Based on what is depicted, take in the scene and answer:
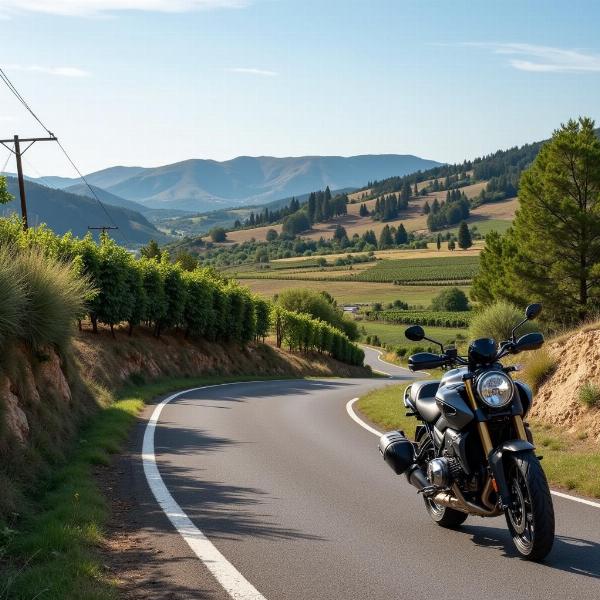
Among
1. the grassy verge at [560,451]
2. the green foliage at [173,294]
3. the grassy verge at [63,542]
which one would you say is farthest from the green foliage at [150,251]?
the grassy verge at [63,542]

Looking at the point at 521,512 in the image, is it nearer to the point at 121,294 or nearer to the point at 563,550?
the point at 563,550

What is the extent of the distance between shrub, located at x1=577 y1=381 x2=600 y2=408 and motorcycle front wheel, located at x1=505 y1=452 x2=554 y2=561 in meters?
8.26

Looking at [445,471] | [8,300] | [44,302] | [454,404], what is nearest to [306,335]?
[44,302]

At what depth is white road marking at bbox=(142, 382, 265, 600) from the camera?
5.98 meters

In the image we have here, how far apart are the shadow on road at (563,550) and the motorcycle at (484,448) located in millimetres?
180

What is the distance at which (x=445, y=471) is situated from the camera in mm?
7141

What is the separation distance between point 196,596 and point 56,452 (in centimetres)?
642

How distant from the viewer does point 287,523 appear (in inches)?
325

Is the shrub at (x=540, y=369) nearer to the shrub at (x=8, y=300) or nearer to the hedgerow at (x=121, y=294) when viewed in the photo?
the hedgerow at (x=121, y=294)

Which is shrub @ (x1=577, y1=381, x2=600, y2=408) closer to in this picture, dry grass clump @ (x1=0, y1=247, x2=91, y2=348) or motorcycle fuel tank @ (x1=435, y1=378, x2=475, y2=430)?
motorcycle fuel tank @ (x1=435, y1=378, x2=475, y2=430)

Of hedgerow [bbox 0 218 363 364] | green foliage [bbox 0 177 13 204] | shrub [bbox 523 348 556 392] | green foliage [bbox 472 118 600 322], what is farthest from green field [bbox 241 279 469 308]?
shrub [bbox 523 348 556 392]

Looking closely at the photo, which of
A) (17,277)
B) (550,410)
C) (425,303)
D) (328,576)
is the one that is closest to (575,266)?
(550,410)

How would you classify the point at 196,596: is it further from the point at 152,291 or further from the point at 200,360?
the point at 200,360

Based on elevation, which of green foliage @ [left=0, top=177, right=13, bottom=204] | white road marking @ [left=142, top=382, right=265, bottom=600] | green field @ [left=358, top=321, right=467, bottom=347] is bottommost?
green field @ [left=358, top=321, right=467, bottom=347]
